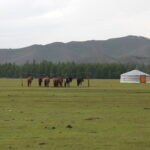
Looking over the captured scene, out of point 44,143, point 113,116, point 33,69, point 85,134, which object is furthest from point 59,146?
point 33,69

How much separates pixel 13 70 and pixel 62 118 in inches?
6300

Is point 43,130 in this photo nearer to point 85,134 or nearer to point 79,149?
point 85,134

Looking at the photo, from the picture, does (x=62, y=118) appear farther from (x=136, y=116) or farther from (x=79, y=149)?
(x=79, y=149)

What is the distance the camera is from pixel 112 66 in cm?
18250

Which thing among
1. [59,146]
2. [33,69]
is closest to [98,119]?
[59,146]

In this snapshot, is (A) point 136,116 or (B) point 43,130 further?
(A) point 136,116

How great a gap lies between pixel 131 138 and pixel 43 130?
3.41 meters

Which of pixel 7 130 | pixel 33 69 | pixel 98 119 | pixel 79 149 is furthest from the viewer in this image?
pixel 33 69

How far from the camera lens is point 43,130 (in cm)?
1781

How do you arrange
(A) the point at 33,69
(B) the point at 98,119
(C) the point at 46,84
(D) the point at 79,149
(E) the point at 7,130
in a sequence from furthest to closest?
(A) the point at 33,69, (C) the point at 46,84, (B) the point at 98,119, (E) the point at 7,130, (D) the point at 79,149

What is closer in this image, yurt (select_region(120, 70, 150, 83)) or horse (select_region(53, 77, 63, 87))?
horse (select_region(53, 77, 63, 87))

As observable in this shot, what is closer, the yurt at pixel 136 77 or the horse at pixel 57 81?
the horse at pixel 57 81

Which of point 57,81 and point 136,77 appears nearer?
point 57,81

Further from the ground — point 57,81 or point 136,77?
point 136,77
